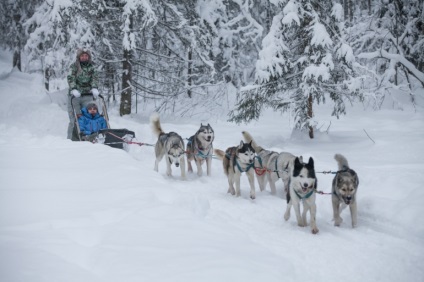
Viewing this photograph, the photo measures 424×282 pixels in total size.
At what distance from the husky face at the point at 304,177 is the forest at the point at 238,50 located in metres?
5.03

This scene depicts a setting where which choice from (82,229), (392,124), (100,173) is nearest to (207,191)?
(100,173)

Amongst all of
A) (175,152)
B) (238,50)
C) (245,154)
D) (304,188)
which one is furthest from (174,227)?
(238,50)

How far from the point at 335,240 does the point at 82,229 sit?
2950mm

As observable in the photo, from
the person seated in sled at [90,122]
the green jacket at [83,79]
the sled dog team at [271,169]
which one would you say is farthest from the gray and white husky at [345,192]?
the green jacket at [83,79]

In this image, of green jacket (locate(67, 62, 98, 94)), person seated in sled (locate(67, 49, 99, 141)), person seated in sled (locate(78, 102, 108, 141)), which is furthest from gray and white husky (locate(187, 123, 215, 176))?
green jacket (locate(67, 62, 98, 94))

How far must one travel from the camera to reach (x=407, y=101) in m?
18.4

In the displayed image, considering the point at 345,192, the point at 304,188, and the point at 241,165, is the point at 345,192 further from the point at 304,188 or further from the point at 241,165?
the point at 241,165

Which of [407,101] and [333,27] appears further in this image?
[407,101]

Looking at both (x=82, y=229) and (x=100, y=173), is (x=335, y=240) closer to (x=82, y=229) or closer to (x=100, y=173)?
(x=82, y=229)

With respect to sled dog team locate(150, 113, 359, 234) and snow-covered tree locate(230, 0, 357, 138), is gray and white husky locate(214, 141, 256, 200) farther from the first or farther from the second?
snow-covered tree locate(230, 0, 357, 138)

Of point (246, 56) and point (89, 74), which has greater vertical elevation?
point (246, 56)

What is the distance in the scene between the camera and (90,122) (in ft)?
27.4

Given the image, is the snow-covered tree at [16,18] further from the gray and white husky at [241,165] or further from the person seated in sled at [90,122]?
the gray and white husky at [241,165]

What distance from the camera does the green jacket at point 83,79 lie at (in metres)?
8.73
